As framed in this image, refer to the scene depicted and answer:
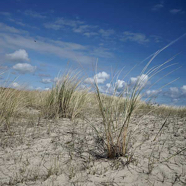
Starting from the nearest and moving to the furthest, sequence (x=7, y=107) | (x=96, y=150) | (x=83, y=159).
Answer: (x=83, y=159) < (x=96, y=150) < (x=7, y=107)

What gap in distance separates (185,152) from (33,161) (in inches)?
71.4

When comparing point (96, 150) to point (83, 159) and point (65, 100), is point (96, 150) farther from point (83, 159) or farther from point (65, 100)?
point (65, 100)

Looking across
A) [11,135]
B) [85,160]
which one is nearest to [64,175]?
[85,160]

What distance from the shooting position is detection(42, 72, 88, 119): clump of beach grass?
380 centimetres

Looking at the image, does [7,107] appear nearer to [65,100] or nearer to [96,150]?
[65,100]

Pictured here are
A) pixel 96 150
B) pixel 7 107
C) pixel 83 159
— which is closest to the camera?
pixel 83 159

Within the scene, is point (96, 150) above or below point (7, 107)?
below

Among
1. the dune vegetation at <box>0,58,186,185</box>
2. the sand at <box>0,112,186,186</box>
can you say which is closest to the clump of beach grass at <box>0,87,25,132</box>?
the dune vegetation at <box>0,58,186,185</box>

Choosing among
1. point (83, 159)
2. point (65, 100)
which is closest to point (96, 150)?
point (83, 159)

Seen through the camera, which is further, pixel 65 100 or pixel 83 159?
pixel 65 100

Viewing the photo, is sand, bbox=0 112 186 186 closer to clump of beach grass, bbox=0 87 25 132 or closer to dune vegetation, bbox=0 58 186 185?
dune vegetation, bbox=0 58 186 185

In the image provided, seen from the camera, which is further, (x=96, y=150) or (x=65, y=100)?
(x=65, y=100)

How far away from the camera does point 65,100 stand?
3.90 metres

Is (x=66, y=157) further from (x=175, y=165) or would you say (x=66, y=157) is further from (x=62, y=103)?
(x=62, y=103)
